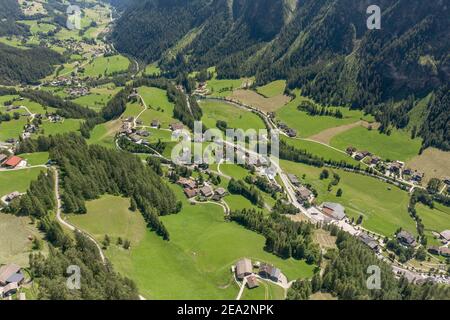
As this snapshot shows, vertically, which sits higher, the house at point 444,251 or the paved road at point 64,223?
the paved road at point 64,223

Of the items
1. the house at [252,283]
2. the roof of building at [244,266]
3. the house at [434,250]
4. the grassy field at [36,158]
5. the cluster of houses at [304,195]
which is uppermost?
the grassy field at [36,158]

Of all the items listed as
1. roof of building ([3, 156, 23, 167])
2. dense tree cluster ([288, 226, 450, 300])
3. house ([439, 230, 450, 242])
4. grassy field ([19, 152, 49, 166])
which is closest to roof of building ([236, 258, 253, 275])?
dense tree cluster ([288, 226, 450, 300])

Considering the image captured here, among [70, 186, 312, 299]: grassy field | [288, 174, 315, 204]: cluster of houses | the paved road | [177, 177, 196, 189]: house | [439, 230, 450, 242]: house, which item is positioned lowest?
[439, 230, 450, 242]: house

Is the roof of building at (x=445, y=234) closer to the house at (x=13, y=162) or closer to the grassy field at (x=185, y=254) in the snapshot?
the grassy field at (x=185, y=254)

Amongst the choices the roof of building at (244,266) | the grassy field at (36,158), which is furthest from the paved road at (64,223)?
the roof of building at (244,266)

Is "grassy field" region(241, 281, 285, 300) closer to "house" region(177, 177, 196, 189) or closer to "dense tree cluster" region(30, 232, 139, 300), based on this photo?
"dense tree cluster" region(30, 232, 139, 300)
